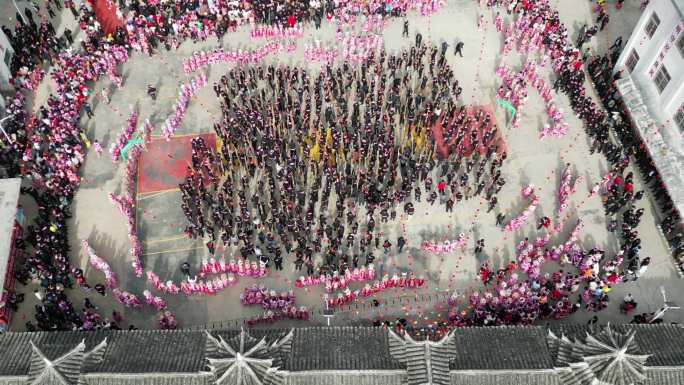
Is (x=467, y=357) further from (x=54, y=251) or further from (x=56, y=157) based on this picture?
(x=56, y=157)

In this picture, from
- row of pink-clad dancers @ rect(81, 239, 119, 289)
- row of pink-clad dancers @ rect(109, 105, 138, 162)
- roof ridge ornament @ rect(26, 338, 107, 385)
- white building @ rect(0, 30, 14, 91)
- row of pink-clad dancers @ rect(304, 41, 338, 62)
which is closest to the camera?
roof ridge ornament @ rect(26, 338, 107, 385)

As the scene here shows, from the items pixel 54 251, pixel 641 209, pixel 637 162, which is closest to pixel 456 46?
pixel 637 162

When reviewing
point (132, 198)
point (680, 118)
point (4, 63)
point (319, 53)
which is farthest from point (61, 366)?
point (680, 118)

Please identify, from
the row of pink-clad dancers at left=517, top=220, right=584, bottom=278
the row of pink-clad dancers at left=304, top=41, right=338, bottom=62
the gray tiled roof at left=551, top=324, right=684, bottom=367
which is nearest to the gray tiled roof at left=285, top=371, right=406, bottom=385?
the gray tiled roof at left=551, top=324, right=684, bottom=367

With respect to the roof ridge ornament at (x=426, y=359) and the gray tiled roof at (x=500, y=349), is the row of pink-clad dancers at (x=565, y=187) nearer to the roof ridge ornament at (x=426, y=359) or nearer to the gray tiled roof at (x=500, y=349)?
the gray tiled roof at (x=500, y=349)

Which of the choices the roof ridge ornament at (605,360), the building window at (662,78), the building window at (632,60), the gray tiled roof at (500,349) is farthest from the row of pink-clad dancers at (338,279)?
the building window at (632,60)

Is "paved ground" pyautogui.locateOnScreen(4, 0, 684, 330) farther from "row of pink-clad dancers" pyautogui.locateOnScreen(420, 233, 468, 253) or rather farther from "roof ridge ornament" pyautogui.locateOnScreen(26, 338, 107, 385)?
"roof ridge ornament" pyautogui.locateOnScreen(26, 338, 107, 385)
